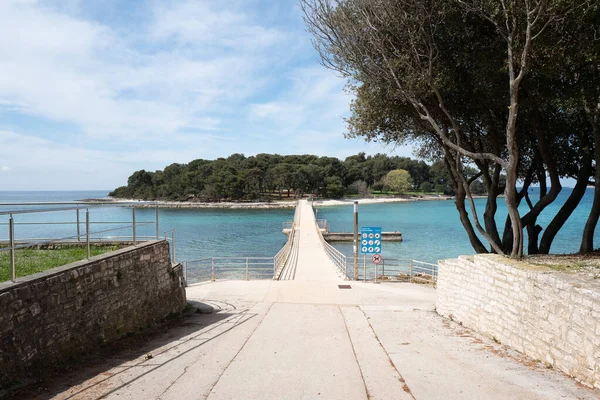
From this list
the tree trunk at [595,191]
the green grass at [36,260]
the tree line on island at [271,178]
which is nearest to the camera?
the green grass at [36,260]

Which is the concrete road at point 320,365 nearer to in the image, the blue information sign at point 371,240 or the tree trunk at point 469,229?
the tree trunk at point 469,229

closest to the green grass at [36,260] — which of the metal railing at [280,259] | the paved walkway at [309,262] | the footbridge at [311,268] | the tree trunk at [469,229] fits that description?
the footbridge at [311,268]

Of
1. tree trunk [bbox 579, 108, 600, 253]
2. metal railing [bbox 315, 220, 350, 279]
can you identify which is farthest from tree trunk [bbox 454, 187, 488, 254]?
metal railing [bbox 315, 220, 350, 279]

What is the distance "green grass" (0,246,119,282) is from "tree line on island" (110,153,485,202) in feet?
288

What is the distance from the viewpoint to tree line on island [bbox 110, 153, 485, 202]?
9900 cm

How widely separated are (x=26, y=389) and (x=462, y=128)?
11.5m

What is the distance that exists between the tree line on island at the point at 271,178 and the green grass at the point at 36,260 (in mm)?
87921

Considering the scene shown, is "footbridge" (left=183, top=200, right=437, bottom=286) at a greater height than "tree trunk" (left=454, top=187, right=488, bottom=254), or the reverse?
"tree trunk" (left=454, top=187, right=488, bottom=254)

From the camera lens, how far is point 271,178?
100 metres

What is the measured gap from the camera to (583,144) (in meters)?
11.1

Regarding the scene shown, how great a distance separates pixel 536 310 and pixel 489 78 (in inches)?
234

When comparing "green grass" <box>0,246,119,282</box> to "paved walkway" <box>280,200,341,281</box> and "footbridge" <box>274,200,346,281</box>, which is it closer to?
"footbridge" <box>274,200,346,281</box>

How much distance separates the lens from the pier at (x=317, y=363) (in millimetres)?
4098

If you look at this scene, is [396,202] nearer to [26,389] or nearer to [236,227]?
[236,227]
